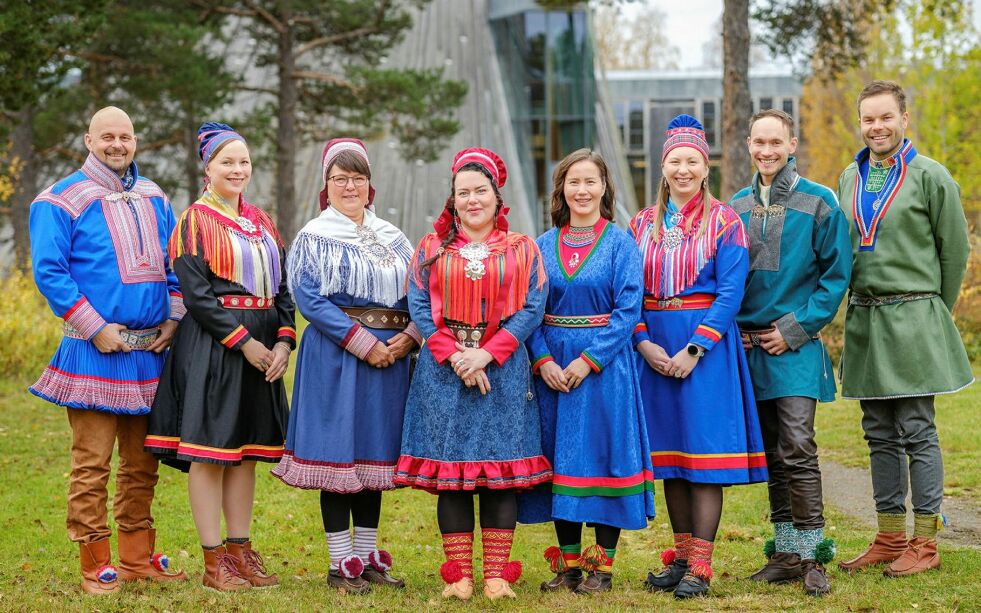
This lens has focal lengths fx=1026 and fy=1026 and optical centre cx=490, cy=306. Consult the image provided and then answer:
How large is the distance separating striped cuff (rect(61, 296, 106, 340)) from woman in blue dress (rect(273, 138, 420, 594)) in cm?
85

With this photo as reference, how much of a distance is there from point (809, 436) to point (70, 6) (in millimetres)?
8790

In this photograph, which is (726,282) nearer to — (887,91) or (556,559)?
(887,91)

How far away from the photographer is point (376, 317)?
4.52 metres

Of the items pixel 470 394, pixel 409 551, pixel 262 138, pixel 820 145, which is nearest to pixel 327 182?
pixel 470 394

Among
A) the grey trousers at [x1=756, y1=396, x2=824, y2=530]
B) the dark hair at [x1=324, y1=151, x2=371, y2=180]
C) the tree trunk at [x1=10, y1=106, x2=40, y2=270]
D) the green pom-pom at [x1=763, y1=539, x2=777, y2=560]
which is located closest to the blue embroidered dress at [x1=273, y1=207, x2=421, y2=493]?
the dark hair at [x1=324, y1=151, x2=371, y2=180]

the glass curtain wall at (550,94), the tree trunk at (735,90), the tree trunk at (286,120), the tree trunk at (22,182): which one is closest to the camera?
the tree trunk at (735,90)

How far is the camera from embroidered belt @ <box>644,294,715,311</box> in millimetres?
4418

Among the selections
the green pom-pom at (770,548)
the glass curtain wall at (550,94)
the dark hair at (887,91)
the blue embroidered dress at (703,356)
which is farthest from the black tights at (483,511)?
the glass curtain wall at (550,94)

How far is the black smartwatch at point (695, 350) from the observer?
4309mm

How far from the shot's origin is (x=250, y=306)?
457 centimetres

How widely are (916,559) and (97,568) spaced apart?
12.0 ft

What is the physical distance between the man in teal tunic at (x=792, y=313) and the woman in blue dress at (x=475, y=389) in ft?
3.30

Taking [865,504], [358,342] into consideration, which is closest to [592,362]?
[358,342]

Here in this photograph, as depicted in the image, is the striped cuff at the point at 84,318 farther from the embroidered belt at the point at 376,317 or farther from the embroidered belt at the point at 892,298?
the embroidered belt at the point at 892,298
